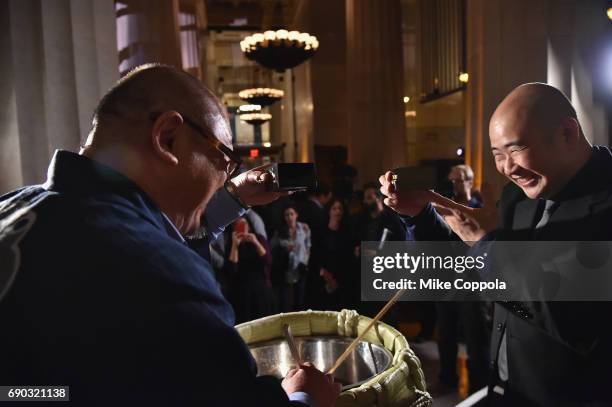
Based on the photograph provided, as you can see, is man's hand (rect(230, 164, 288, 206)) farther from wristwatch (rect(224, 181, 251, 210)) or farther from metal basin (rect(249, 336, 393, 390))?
metal basin (rect(249, 336, 393, 390))

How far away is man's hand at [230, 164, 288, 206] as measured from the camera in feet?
5.79

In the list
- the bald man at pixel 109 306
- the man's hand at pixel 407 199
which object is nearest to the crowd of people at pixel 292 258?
the man's hand at pixel 407 199

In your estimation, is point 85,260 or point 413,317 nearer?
point 85,260

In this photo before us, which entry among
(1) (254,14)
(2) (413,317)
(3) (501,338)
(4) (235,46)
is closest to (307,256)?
(2) (413,317)

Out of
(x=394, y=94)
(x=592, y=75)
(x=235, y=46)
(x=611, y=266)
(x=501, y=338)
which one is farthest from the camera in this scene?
(x=235, y=46)

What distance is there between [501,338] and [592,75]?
432 cm

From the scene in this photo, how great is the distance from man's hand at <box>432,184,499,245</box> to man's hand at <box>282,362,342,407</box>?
88cm

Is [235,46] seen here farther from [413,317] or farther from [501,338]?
[501,338]

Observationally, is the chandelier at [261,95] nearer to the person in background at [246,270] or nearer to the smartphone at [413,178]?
the person in background at [246,270]

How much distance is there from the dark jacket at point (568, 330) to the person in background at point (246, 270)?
3090mm

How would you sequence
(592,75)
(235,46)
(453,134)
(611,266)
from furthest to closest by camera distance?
(235,46), (453,134), (592,75), (611,266)

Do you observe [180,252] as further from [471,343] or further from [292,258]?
[292,258]

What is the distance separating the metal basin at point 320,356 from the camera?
145 centimetres

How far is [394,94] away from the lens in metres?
9.55
